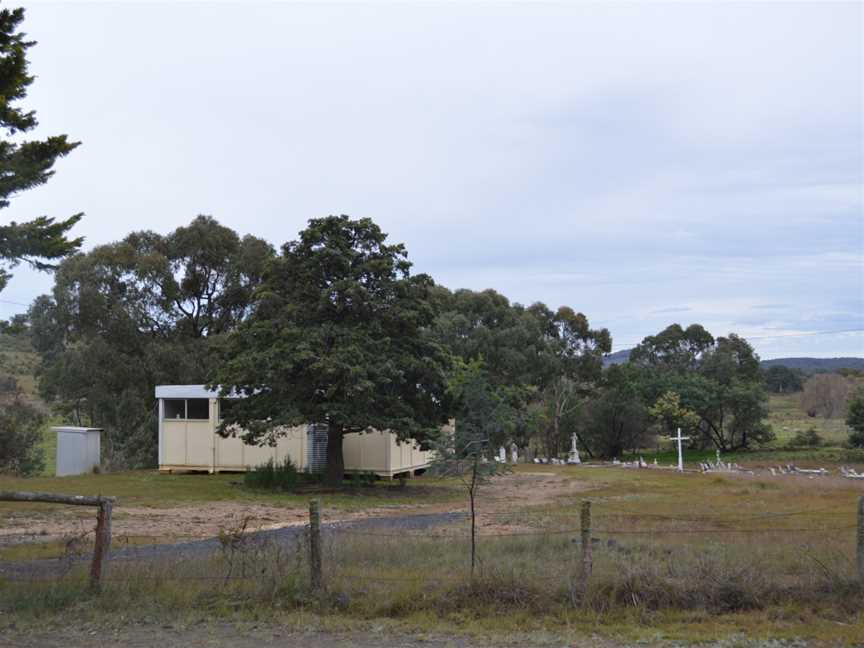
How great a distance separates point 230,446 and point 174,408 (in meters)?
3.35

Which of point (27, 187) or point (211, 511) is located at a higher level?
point (27, 187)

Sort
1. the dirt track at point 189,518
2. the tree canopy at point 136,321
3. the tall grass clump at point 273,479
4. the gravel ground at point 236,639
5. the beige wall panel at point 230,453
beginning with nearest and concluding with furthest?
the gravel ground at point 236,639 < the dirt track at point 189,518 < the tall grass clump at point 273,479 < the beige wall panel at point 230,453 < the tree canopy at point 136,321

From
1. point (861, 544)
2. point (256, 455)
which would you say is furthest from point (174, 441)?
point (861, 544)

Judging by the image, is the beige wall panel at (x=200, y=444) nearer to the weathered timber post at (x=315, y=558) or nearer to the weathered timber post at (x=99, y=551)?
the weathered timber post at (x=99, y=551)

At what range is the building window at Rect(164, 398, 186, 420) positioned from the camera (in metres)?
33.9

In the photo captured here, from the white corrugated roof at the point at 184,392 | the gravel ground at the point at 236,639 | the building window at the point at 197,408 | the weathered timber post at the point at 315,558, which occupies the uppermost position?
the white corrugated roof at the point at 184,392

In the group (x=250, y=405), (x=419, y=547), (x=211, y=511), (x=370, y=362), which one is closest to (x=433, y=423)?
(x=370, y=362)

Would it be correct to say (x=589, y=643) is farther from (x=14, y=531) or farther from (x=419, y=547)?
(x=14, y=531)

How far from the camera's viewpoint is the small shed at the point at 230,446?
31156 millimetres

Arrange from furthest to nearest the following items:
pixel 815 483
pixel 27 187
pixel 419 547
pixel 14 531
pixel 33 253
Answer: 1. pixel 815 483
2. pixel 33 253
3. pixel 27 187
4. pixel 14 531
5. pixel 419 547

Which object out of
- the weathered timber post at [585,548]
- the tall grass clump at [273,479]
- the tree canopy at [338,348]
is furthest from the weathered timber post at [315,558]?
the tall grass clump at [273,479]

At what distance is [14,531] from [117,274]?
29550mm

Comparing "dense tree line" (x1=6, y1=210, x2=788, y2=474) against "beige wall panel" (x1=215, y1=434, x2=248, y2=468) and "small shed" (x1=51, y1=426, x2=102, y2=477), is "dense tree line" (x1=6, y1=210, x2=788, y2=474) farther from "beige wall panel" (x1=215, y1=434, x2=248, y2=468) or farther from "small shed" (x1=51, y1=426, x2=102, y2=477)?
"small shed" (x1=51, y1=426, x2=102, y2=477)

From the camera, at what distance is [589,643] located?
24.8 feet
